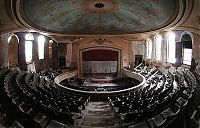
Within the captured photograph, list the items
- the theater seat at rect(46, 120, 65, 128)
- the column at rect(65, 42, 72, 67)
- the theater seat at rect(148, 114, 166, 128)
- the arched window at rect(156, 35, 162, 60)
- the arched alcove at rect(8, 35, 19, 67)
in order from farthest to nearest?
the column at rect(65, 42, 72, 67), the arched window at rect(156, 35, 162, 60), the arched alcove at rect(8, 35, 19, 67), the theater seat at rect(46, 120, 65, 128), the theater seat at rect(148, 114, 166, 128)

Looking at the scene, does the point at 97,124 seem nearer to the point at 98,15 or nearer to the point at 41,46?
the point at 98,15

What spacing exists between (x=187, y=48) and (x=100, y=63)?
7.25 m

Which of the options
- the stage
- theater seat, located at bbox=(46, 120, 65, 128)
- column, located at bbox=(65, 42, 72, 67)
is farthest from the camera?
column, located at bbox=(65, 42, 72, 67)

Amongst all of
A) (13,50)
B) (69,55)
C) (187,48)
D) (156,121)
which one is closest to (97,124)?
(156,121)

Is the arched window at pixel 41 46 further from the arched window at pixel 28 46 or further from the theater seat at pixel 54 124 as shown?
the theater seat at pixel 54 124

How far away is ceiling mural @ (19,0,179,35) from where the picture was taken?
9.18 m

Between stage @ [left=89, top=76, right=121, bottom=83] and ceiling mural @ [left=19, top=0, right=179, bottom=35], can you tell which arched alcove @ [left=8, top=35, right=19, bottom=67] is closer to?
ceiling mural @ [left=19, top=0, right=179, bottom=35]

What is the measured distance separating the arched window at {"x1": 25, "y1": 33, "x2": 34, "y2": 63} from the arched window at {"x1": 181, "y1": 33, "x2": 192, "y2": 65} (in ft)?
26.6

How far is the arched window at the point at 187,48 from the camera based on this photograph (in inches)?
386

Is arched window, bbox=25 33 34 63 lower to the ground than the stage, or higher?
higher

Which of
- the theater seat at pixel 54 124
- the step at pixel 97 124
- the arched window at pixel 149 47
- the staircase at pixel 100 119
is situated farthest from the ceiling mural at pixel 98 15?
the step at pixel 97 124

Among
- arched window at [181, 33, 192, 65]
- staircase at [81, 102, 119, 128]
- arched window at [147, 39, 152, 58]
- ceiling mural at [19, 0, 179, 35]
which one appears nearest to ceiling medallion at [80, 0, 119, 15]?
ceiling mural at [19, 0, 179, 35]

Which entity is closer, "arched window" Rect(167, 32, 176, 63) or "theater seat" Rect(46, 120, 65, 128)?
"theater seat" Rect(46, 120, 65, 128)

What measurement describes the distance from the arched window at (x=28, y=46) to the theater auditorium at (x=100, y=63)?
6 cm
